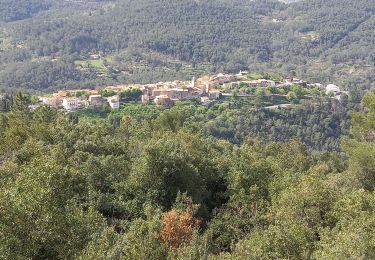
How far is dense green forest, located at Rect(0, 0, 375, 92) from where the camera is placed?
12381cm

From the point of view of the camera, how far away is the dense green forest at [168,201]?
13.4 metres

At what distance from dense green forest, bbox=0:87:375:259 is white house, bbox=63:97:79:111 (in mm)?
40186

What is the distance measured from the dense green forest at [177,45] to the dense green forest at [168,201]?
3493 inches

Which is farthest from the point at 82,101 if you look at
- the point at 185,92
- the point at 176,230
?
the point at 176,230

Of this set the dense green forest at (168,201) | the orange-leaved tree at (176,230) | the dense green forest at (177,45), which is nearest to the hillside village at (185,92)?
the dense green forest at (177,45)

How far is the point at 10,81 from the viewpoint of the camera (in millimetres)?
→ 112125

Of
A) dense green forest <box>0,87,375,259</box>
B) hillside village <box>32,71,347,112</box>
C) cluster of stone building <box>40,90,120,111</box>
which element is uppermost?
dense green forest <box>0,87,375,259</box>

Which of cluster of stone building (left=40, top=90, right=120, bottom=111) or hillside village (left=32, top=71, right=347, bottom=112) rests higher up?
cluster of stone building (left=40, top=90, right=120, bottom=111)

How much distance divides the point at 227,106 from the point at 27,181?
230ft

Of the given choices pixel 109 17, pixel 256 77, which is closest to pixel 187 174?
pixel 256 77

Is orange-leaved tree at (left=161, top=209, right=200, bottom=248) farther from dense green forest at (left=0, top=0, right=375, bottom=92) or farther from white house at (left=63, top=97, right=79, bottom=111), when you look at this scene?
dense green forest at (left=0, top=0, right=375, bottom=92)

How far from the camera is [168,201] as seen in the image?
2248 centimetres

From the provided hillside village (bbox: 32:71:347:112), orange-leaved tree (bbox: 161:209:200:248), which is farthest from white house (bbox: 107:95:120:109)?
orange-leaved tree (bbox: 161:209:200:248)

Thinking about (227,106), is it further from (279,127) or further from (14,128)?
(14,128)
